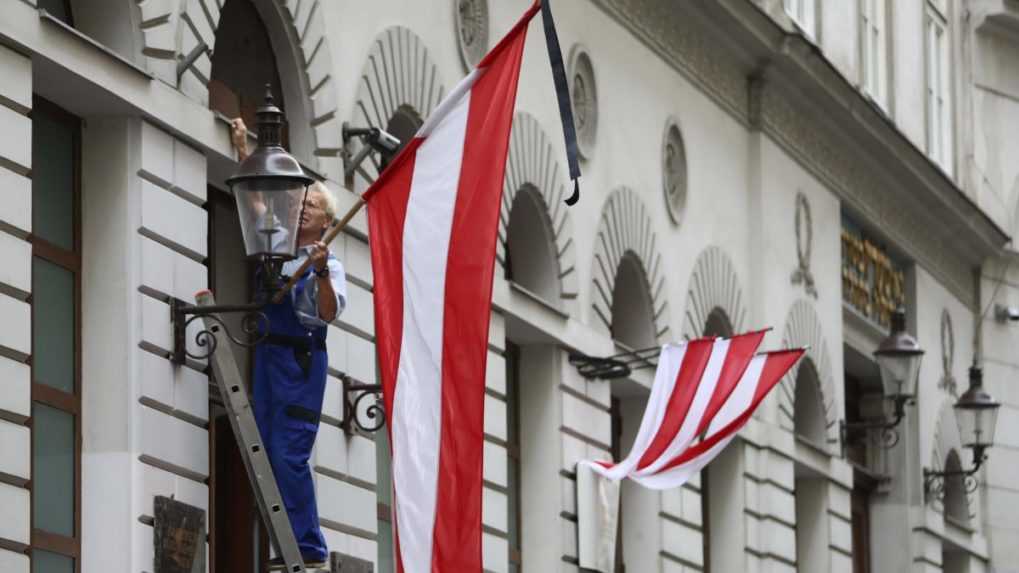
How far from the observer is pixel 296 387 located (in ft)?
55.8

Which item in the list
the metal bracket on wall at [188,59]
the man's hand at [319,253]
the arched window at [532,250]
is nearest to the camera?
the man's hand at [319,253]

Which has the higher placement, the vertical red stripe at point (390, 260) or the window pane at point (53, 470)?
the vertical red stripe at point (390, 260)

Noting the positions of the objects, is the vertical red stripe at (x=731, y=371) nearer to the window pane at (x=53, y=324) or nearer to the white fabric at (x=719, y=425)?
the white fabric at (x=719, y=425)

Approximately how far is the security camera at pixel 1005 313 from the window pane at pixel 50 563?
27.4 metres

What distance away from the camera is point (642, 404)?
89.8ft

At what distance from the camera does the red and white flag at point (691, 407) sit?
2347 centimetres

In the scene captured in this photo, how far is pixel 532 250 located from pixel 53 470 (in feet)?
28.6

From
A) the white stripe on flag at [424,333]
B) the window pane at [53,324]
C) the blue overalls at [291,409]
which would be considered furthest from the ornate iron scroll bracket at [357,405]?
the white stripe on flag at [424,333]

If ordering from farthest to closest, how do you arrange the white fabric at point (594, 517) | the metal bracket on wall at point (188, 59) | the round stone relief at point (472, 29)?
1. the white fabric at point (594, 517)
2. the round stone relief at point (472, 29)
3. the metal bracket on wall at point (188, 59)

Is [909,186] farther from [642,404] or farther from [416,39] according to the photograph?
[416,39]

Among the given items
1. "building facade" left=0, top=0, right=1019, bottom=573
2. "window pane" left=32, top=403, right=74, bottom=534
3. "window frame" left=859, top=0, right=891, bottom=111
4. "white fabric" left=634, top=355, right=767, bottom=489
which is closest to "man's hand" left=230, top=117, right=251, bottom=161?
"building facade" left=0, top=0, right=1019, bottom=573

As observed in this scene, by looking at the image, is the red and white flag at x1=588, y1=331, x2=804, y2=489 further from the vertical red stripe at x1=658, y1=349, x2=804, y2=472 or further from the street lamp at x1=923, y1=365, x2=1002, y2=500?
the street lamp at x1=923, y1=365, x2=1002, y2=500

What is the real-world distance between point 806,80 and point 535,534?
908 cm

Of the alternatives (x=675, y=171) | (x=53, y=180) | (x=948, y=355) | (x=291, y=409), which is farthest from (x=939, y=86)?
(x=53, y=180)
